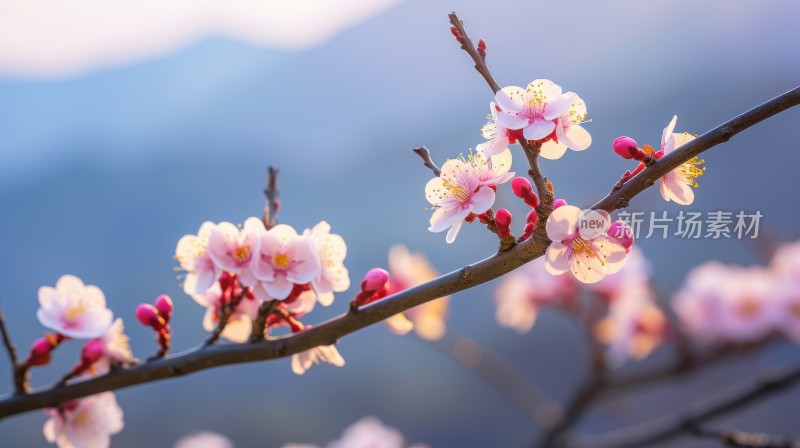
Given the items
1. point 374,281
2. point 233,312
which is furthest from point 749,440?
point 233,312

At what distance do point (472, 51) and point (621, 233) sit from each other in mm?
251

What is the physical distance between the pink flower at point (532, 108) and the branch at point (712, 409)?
1.10 m

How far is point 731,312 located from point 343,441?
4.30 ft

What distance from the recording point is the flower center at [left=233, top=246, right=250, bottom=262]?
775 millimetres

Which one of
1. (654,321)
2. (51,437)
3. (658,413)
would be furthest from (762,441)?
(658,413)

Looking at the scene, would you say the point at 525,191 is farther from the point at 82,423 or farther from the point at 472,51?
the point at 82,423

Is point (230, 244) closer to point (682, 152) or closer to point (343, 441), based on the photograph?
point (682, 152)

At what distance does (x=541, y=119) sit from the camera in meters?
0.68

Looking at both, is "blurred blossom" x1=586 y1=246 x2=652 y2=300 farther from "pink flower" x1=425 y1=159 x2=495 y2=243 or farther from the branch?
"pink flower" x1=425 y1=159 x2=495 y2=243

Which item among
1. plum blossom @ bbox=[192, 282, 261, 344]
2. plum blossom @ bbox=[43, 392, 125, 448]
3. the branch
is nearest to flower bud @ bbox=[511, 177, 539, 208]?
plum blossom @ bbox=[192, 282, 261, 344]

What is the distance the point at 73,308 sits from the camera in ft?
2.88

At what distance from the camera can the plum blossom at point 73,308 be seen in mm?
855

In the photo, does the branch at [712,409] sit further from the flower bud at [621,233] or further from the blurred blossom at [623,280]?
the flower bud at [621,233]

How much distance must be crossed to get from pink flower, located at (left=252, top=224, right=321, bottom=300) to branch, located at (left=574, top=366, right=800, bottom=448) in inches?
44.7
